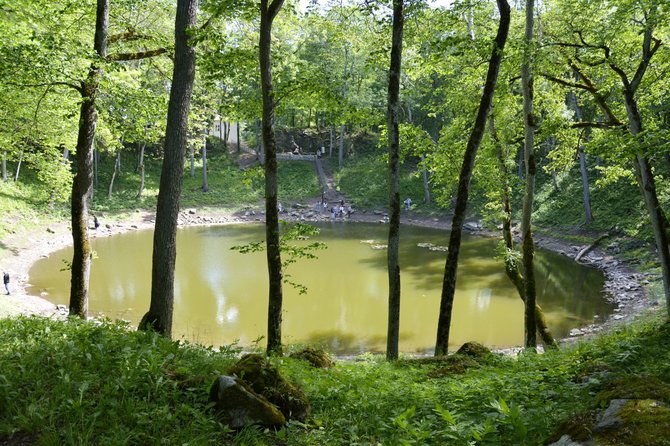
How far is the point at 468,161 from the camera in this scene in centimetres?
815

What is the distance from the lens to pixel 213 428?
3.54 m

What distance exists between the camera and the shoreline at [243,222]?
14.2 meters

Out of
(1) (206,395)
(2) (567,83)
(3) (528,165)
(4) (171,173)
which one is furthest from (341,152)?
(1) (206,395)

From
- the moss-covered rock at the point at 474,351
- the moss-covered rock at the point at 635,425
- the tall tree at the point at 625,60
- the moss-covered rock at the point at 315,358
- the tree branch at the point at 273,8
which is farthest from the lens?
the tall tree at the point at 625,60

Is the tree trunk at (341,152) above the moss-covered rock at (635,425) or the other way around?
above

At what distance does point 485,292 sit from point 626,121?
901cm

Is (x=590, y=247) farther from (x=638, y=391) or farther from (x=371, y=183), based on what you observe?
(x=638, y=391)

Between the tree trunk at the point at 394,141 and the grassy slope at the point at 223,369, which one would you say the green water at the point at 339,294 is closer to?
the tree trunk at the point at 394,141

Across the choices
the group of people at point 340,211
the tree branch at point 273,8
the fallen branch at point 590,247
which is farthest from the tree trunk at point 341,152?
the tree branch at point 273,8

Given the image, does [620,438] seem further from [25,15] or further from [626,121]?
[25,15]

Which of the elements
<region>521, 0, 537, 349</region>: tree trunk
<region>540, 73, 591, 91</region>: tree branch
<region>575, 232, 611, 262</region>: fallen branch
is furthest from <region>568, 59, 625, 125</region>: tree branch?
<region>575, 232, 611, 262</region>: fallen branch

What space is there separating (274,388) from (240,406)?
40 cm

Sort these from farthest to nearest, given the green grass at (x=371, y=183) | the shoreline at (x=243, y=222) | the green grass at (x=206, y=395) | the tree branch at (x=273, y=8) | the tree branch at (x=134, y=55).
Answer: the green grass at (x=371, y=183)
the shoreline at (x=243, y=222)
the tree branch at (x=134, y=55)
the tree branch at (x=273, y=8)
the green grass at (x=206, y=395)

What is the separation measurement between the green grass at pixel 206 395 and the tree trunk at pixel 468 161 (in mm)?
2688
